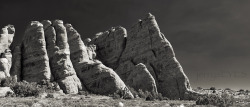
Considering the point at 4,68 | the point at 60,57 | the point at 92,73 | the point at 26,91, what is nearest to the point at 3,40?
the point at 4,68

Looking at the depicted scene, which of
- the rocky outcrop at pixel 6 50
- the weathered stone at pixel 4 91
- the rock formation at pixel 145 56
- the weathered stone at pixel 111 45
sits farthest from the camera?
the weathered stone at pixel 111 45

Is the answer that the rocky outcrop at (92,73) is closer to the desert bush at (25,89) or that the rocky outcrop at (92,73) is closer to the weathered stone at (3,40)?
the desert bush at (25,89)

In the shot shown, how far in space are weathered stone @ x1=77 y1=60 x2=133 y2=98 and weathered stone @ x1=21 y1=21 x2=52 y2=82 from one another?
341 inches

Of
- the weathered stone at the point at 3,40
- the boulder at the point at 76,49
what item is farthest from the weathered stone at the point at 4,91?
the boulder at the point at 76,49

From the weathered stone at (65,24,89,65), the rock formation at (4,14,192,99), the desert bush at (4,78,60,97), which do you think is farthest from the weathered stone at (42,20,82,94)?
the desert bush at (4,78,60,97)

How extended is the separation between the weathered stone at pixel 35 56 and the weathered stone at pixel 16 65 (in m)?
0.99

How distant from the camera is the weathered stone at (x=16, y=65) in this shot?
204 ft

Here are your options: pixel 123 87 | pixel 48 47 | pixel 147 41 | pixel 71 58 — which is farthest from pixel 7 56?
pixel 147 41

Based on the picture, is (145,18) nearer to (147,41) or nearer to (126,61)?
(147,41)

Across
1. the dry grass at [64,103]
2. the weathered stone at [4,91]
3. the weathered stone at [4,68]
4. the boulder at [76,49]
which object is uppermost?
the boulder at [76,49]

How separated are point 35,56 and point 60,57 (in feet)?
18.1

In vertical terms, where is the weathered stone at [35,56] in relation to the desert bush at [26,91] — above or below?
above

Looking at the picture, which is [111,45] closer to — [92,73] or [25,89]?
[92,73]

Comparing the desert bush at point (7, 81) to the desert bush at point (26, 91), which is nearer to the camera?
the desert bush at point (26, 91)
